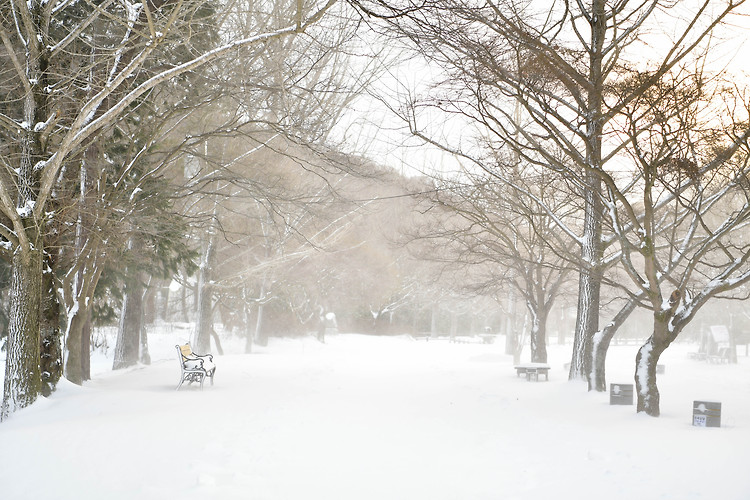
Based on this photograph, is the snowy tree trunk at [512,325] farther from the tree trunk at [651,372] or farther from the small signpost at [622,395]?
the tree trunk at [651,372]

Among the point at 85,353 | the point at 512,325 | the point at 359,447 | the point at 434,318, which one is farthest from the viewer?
the point at 434,318

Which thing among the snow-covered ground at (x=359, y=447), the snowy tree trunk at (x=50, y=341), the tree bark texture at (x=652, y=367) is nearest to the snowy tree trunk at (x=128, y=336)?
the snow-covered ground at (x=359, y=447)

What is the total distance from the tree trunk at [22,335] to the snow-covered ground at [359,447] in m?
0.30

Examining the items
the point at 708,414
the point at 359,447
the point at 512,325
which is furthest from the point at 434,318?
the point at 359,447

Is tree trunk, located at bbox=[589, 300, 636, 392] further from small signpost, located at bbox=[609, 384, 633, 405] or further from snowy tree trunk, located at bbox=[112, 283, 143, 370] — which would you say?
snowy tree trunk, located at bbox=[112, 283, 143, 370]

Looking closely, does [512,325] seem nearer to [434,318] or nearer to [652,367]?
[434,318]

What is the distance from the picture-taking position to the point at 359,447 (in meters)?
7.60

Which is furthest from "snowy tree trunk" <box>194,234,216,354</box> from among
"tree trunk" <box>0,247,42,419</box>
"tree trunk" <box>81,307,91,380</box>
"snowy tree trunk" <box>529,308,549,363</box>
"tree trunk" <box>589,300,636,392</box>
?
"tree trunk" <box>589,300,636,392</box>

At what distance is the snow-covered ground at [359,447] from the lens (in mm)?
5852

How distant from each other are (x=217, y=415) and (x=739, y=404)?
9.40 m

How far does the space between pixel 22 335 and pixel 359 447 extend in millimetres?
4843

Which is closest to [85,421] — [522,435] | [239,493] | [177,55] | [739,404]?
[239,493]

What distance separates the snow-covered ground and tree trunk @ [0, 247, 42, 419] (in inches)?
11.9

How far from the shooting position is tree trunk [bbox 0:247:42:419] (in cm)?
876
